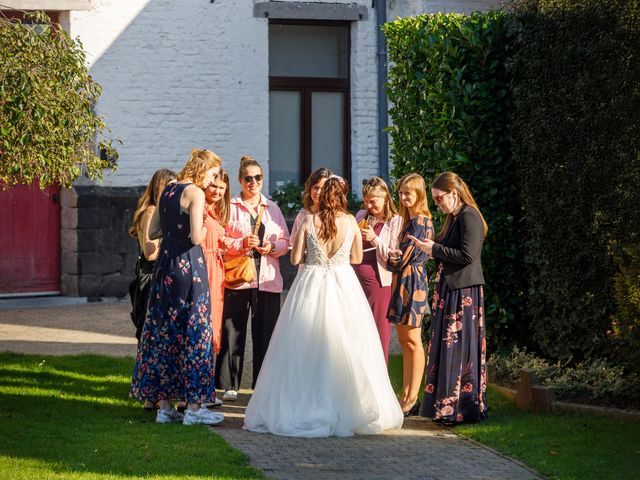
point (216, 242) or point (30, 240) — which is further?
point (30, 240)

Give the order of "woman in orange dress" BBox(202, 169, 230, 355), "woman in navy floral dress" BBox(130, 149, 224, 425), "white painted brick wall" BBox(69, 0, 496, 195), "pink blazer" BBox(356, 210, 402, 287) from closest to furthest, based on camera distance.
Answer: "woman in navy floral dress" BBox(130, 149, 224, 425) → "woman in orange dress" BBox(202, 169, 230, 355) → "pink blazer" BBox(356, 210, 402, 287) → "white painted brick wall" BBox(69, 0, 496, 195)

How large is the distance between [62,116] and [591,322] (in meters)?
4.27

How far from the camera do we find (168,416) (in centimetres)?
888

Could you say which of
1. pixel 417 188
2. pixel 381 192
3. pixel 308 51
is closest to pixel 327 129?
pixel 308 51

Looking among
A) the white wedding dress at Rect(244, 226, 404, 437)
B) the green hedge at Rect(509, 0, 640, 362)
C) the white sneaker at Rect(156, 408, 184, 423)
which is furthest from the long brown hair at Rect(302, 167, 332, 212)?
the green hedge at Rect(509, 0, 640, 362)

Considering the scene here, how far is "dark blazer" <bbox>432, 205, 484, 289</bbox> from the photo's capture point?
29.1ft

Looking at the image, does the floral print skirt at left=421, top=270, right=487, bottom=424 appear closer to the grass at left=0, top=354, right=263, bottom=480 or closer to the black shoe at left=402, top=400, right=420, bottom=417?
the black shoe at left=402, top=400, right=420, bottom=417

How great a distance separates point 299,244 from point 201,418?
4.65 ft

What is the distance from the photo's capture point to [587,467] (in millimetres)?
7547

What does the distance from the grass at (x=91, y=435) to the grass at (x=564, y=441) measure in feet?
5.96

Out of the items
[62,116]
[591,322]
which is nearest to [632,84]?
[591,322]

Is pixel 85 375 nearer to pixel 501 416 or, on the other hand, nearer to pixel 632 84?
pixel 501 416

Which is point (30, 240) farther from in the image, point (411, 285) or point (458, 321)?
point (458, 321)

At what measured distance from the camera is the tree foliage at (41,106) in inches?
331
